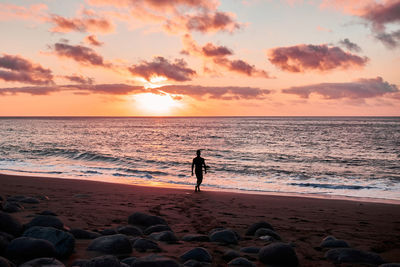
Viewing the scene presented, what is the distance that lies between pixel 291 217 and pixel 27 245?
7.68 m

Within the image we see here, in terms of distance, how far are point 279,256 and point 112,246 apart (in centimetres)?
295

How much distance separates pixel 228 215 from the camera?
10.1m

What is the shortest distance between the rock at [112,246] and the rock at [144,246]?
0.91ft

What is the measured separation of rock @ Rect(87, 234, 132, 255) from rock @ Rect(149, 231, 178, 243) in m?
1.13

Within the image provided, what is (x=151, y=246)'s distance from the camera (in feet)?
19.7

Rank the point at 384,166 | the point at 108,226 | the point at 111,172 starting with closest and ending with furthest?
the point at 108,226
the point at 111,172
the point at 384,166

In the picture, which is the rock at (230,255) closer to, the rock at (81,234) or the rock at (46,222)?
the rock at (81,234)

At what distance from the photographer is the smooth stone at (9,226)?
18.6 feet

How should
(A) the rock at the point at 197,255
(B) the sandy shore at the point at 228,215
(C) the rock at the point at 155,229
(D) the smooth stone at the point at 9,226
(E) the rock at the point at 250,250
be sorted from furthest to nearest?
(C) the rock at the point at 155,229, (B) the sandy shore at the point at 228,215, (E) the rock at the point at 250,250, (D) the smooth stone at the point at 9,226, (A) the rock at the point at 197,255

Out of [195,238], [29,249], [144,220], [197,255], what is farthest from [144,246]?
[144,220]

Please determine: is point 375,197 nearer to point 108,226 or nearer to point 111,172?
point 108,226

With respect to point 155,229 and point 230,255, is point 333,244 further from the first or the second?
point 155,229

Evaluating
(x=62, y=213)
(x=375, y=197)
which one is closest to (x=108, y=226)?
(x=62, y=213)

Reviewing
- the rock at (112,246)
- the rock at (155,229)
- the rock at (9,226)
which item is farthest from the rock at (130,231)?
the rock at (9,226)
